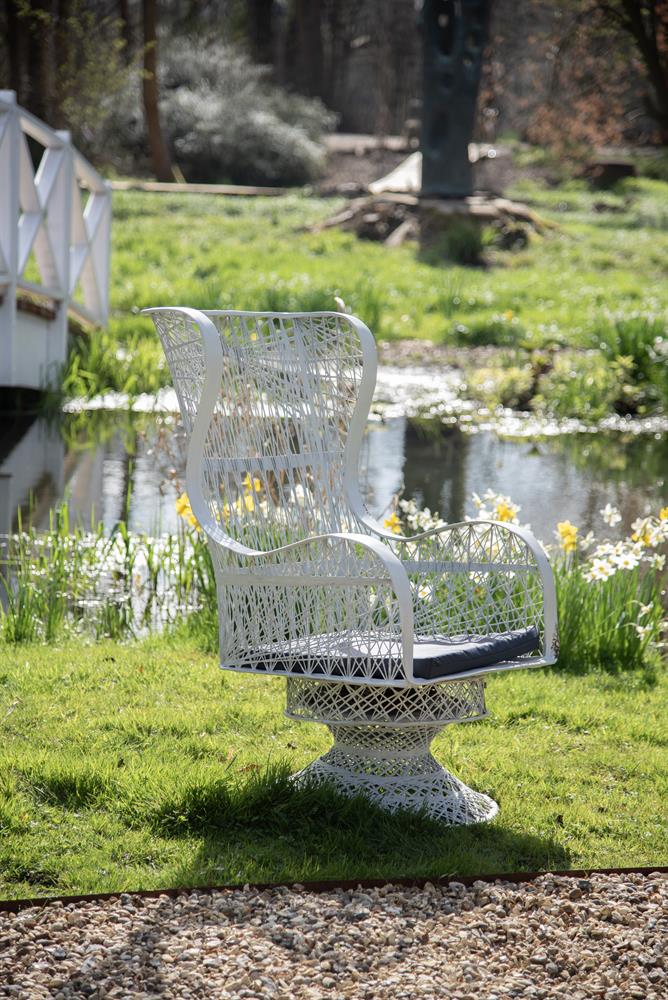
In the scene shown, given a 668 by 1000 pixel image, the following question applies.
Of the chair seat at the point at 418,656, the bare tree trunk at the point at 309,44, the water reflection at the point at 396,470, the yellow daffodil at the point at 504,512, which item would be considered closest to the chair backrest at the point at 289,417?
the chair seat at the point at 418,656

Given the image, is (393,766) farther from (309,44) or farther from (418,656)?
(309,44)

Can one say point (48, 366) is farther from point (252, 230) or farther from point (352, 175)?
point (352, 175)

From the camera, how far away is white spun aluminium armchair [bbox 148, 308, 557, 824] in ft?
10.4

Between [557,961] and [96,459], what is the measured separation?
635 centimetres

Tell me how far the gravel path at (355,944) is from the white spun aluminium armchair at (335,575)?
0.50 metres

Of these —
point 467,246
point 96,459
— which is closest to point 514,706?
point 96,459

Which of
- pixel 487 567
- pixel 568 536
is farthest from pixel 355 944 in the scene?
pixel 568 536

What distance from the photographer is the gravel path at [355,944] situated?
2416mm

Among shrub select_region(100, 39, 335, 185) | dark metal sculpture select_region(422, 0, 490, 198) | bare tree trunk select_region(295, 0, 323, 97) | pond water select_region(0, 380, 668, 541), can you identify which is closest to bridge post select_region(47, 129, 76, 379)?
pond water select_region(0, 380, 668, 541)

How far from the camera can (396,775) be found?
3.36m

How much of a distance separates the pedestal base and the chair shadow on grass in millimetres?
48

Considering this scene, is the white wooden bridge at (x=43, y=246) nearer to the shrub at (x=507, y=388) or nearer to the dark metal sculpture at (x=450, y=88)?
the shrub at (x=507, y=388)

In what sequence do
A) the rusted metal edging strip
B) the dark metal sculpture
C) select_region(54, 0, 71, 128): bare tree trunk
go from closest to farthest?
1. the rusted metal edging strip
2. select_region(54, 0, 71, 128): bare tree trunk
3. the dark metal sculpture

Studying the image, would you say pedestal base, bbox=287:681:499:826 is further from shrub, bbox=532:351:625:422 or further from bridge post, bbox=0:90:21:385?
shrub, bbox=532:351:625:422
